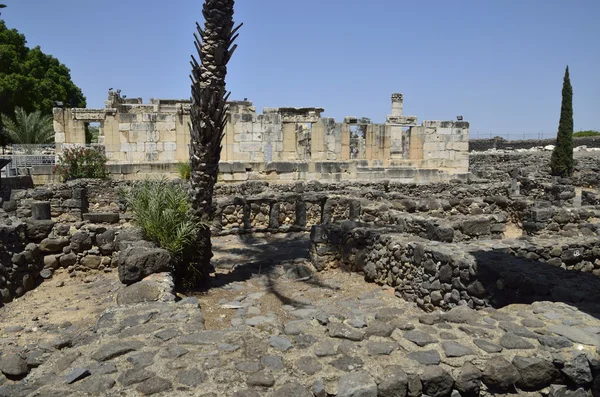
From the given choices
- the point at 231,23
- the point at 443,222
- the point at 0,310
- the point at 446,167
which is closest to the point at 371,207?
the point at 443,222

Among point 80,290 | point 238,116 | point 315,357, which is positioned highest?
point 238,116

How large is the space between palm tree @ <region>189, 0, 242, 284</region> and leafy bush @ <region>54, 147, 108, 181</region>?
32.5 ft

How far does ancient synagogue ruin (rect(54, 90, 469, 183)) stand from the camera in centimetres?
1733

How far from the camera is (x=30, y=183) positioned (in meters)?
16.9

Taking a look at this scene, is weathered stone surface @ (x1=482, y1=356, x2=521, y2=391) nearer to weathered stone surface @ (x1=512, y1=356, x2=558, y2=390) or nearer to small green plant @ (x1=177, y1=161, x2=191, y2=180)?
weathered stone surface @ (x1=512, y1=356, x2=558, y2=390)

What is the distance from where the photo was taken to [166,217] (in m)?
7.21

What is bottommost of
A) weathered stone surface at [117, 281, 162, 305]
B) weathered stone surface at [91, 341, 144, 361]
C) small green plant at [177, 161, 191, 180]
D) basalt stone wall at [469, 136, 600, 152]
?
Result: weathered stone surface at [117, 281, 162, 305]

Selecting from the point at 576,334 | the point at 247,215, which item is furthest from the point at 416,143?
the point at 576,334

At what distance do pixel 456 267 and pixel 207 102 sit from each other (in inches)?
189

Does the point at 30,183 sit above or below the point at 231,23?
below

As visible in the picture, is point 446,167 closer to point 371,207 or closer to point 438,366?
point 371,207

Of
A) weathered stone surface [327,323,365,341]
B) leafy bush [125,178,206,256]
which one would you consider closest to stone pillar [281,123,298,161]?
leafy bush [125,178,206,256]

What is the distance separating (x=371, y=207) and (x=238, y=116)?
823 centimetres

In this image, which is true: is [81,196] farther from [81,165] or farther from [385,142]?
[385,142]
